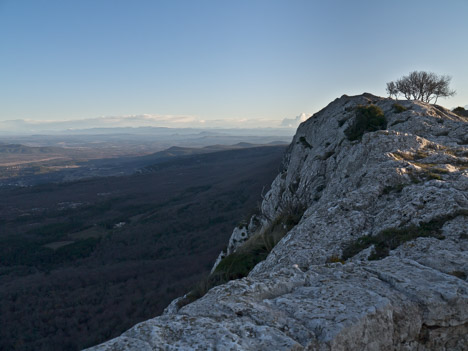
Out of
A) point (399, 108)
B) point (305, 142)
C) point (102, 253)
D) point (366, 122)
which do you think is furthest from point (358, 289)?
point (102, 253)

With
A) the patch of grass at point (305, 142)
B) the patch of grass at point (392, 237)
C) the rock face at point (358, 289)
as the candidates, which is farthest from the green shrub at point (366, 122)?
the patch of grass at point (392, 237)

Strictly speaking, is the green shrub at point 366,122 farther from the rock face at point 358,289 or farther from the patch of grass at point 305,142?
the rock face at point 358,289

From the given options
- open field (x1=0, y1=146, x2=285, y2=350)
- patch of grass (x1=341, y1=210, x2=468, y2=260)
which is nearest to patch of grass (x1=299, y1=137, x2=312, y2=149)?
open field (x1=0, y1=146, x2=285, y2=350)

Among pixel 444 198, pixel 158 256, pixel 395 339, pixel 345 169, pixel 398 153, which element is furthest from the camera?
pixel 158 256

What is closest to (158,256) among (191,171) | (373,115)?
(373,115)

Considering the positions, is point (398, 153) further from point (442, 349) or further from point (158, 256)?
point (158, 256)

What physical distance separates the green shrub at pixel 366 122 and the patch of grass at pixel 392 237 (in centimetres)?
1517

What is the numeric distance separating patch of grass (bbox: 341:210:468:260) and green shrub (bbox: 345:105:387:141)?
1517cm

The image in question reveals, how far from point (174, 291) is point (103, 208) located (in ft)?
273

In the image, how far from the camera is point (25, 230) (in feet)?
302

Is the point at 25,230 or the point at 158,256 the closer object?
the point at 158,256

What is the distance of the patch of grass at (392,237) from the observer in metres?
7.67

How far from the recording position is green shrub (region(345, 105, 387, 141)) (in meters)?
22.6

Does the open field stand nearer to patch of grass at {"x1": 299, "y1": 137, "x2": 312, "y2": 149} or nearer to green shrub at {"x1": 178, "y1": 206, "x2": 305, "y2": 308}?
patch of grass at {"x1": 299, "y1": 137, "x2": 312, "y2": 149}
